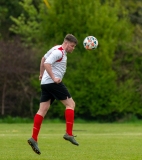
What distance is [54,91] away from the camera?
12.1 m

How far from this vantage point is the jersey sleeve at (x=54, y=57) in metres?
11.8

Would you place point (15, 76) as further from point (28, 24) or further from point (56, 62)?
point (56, 62)

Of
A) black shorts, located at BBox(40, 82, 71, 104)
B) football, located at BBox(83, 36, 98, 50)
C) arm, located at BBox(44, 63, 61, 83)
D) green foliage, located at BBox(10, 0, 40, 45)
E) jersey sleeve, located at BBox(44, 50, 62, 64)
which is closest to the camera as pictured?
arm, located at BBox(44, 63, 61, 83)

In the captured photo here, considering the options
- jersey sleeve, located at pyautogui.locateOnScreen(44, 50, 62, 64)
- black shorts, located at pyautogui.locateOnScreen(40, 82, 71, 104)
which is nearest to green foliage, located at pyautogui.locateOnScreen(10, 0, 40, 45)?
black shorts, located at pyautogui.locateOnScreen(40, 82, 71, 104)

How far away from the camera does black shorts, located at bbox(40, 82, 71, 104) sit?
12.0m

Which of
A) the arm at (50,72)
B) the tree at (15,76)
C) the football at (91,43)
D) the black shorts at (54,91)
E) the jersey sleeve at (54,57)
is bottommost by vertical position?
the tree at (15,76)

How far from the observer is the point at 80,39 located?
2866 cm

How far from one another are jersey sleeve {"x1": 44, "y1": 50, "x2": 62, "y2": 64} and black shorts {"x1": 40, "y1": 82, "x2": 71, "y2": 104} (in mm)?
482

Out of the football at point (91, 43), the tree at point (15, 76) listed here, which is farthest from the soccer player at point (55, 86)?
the tree at point (15, 76)

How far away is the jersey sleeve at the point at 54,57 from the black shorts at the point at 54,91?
19.0 inches

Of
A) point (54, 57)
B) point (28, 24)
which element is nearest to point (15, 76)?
point (28, 24)

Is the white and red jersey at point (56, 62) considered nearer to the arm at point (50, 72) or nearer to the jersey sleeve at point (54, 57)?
the jersey sleeve at point (54, 57)

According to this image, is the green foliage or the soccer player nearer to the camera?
the soccer player

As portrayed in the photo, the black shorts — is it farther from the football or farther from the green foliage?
the green foliage
